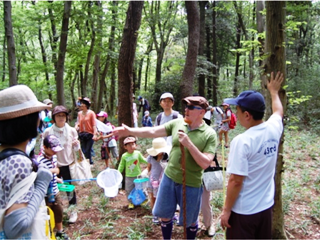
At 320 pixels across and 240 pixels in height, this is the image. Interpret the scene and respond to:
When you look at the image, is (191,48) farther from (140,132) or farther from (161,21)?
(161,21)

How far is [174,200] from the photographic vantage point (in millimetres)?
3051

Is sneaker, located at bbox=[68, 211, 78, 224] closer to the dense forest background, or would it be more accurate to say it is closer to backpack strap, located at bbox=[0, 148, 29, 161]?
backpack strap, located at bbox=[0, 148, 29, 161]

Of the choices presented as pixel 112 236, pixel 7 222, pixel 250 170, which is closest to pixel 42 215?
pixel 7 222

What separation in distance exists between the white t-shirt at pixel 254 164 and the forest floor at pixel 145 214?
185 centimetres

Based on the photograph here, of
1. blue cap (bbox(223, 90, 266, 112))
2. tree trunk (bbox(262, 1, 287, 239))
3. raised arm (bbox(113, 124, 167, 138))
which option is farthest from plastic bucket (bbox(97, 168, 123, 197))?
blue cap (bbox(223, 90, 266, 112))

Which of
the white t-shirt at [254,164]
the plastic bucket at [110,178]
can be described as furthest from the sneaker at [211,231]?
the white t-shirt at [254,164]

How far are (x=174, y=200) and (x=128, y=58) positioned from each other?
3.15m

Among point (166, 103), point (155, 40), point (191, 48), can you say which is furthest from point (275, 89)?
point (155, 40)

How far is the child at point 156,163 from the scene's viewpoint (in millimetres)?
4090

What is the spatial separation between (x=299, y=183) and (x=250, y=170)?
4893 mm

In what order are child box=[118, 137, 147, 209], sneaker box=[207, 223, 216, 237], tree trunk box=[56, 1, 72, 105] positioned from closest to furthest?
sneaker box=[207, 223, 216, 237]
child box=[118, 137, 147, 209]
tree trunk box=[56, 1, 72, 105]

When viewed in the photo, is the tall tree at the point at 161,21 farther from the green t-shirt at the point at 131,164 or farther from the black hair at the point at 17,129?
the black hair at the point at 17,129

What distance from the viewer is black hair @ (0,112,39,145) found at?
5.18 ft

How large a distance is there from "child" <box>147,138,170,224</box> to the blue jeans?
101 cm
